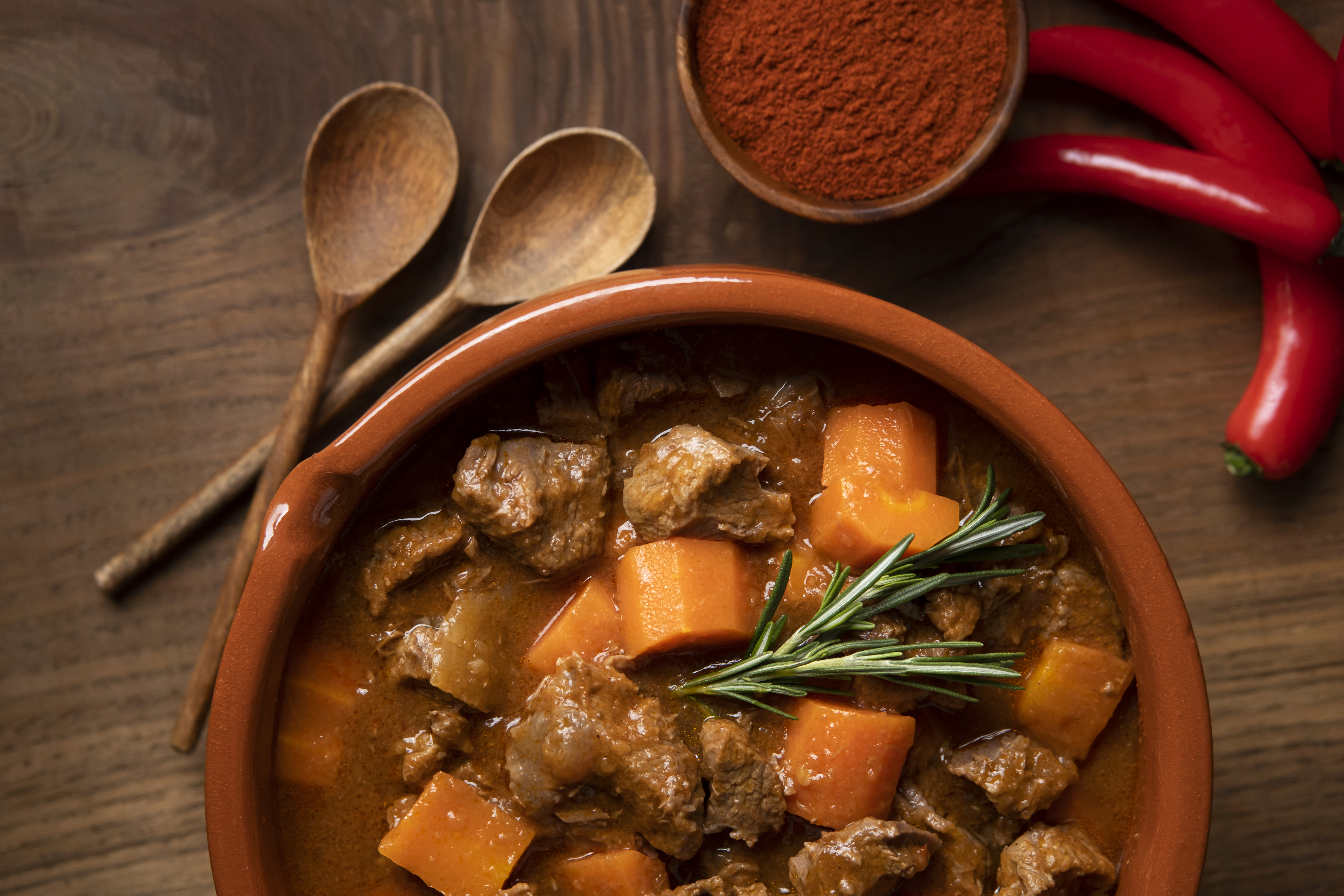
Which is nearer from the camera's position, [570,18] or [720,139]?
[720,139]

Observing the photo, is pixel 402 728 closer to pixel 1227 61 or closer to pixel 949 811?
pixel 949 811

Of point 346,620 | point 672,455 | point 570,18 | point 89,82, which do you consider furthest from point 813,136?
point 89,82

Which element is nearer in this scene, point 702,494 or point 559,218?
point 702,494

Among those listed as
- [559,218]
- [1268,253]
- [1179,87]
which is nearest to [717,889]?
[559,218]

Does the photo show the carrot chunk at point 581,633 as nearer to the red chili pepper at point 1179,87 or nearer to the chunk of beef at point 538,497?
the chunk of beef at point 538,497

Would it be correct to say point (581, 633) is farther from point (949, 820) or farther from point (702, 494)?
point (949, 820)

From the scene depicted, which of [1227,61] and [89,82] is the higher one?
[1227,61]
